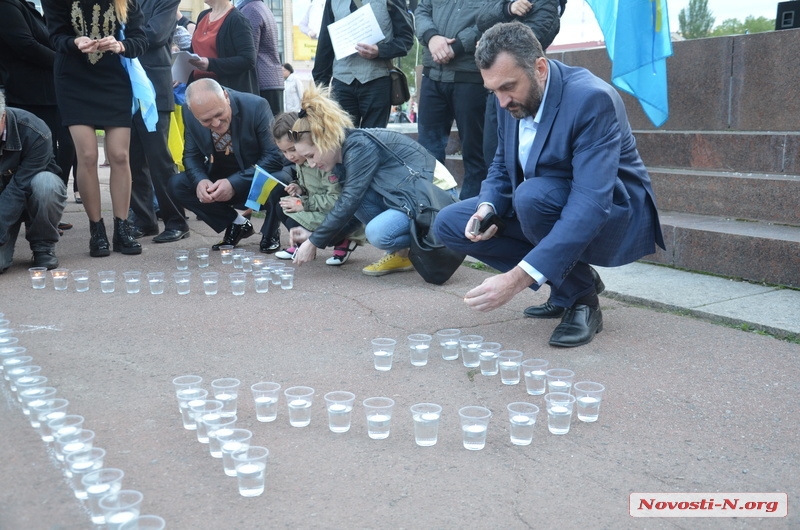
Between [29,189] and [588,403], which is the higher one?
[29,189]

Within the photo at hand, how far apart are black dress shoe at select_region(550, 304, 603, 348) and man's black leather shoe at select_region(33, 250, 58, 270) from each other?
3.87 metres

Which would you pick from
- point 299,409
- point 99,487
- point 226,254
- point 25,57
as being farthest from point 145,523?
point 25,57

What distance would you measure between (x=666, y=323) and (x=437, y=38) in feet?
9.58

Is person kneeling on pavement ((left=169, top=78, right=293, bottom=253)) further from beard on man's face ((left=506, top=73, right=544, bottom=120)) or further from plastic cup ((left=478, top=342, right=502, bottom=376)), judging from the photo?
plastic cup ((left=478, top=342, right=502, bottom=376))

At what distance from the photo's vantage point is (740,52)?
21.0ft

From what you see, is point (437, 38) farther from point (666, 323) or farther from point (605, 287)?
point (666, 323)

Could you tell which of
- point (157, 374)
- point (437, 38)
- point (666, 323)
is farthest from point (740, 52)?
point (157, 374)

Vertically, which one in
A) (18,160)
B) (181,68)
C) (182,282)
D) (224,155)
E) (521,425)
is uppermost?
(181,68)

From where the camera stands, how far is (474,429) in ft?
9.39

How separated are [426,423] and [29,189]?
433 cm

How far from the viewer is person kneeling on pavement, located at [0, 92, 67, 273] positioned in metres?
5.89

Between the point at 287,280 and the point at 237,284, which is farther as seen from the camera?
the point at 287,280

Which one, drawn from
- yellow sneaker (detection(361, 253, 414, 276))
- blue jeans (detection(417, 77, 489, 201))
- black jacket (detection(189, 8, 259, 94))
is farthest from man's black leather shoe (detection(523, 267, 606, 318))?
black jacket (detection(189, 8, 259, 94))

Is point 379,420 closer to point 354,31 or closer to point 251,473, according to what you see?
point 251,473
